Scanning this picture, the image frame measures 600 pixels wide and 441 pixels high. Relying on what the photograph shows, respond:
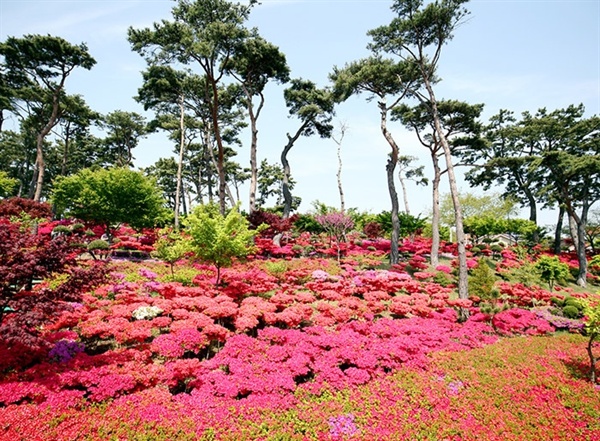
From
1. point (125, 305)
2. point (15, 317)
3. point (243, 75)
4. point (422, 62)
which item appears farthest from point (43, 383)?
point (243, 75)

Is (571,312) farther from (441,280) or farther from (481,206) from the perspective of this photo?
(481,206)

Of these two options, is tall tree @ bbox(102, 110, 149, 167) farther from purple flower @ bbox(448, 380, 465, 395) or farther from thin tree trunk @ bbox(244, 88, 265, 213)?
purple flower @ bbox(448, 380, 465, 395)

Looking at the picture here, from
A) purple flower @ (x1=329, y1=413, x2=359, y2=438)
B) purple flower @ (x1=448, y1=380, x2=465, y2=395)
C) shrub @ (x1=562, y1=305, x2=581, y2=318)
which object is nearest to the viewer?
purple flower @ (x1=329, y1=413, x2=359, y2=438)

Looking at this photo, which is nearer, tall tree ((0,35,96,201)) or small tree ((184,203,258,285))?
small tree ((184,203,258,285))

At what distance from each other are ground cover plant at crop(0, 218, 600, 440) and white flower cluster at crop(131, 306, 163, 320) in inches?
1.2

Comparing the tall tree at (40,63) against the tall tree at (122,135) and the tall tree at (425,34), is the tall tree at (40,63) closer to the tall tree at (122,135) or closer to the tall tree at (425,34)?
the tall tree at (122,135)

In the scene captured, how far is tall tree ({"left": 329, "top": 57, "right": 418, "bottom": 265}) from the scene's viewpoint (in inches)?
795

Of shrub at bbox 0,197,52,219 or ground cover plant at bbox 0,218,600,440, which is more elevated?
shrub at bbox 0,197,52,219

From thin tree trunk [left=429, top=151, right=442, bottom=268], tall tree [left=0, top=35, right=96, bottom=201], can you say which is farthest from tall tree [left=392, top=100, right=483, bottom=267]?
tall tree [left=0, top=35, right=96, bottom=201]

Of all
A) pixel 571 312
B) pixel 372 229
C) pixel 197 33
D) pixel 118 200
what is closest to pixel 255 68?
pixel 197 33

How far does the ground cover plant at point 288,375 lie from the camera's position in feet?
18.0

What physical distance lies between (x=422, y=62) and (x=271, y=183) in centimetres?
3767

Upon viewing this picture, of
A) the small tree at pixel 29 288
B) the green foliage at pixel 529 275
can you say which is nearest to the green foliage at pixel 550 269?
the green foliage at pixel 529 275

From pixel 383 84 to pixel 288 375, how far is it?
2001 centimetres
